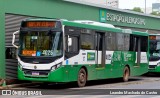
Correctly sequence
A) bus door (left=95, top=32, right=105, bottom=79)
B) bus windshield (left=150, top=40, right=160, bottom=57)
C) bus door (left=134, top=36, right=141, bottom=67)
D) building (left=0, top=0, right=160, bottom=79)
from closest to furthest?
building (left=0, top=0, right=160, bottom=79) < bus door (left=95, top=32, right=105, bottom=79) < bus door (left=134, top=36, right=141, bottom=67) < bus windshield (left=150, top=40, right=160, bottom=57)

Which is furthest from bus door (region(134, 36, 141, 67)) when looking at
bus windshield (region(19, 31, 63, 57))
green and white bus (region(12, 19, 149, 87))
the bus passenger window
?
bus windshield (region(19, 31, 63, 57))

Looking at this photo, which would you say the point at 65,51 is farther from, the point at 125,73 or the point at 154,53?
the point at 154,53

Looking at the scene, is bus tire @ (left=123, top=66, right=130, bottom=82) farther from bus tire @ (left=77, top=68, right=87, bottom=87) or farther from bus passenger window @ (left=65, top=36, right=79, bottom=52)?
bus passenger window @ (left=65, top=36, right=79, bottom=52)

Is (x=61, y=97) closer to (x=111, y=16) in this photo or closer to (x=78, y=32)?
(x=78, y=32)

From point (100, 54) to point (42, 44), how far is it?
430 cm

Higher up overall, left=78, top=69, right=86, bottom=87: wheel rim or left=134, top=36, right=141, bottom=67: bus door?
left=134, top=36, right=141, bottom=67: bus door

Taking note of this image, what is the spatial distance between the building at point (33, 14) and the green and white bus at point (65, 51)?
2088 millimetres

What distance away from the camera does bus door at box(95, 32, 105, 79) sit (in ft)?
72.7

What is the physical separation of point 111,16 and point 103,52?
9438 mm

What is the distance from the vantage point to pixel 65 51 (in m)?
19.2

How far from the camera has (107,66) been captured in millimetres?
23297

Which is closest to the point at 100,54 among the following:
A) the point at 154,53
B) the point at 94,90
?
the point at 94,90

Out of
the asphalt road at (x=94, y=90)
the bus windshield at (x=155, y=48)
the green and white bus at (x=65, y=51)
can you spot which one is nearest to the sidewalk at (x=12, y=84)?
the asphalt road at (x=94, y=90)

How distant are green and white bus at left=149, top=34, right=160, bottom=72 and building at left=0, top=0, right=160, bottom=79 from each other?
3.35 m
